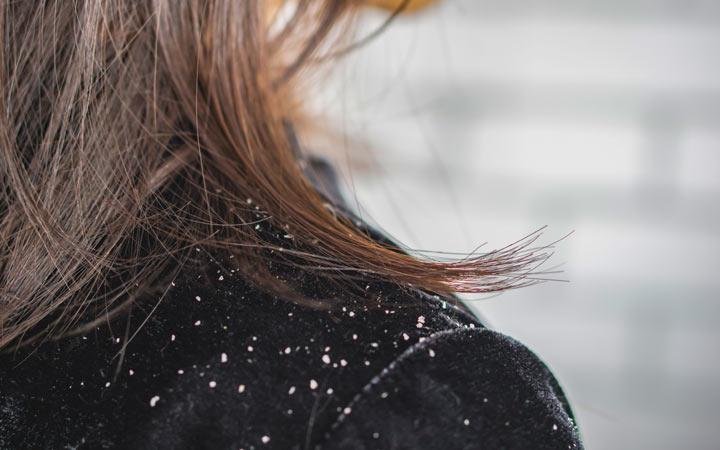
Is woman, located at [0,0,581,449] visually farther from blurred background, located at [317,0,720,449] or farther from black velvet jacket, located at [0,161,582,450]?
blurred background, located at [317,0,720,449]

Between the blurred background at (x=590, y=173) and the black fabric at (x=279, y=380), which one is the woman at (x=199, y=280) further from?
the blurred background at (x=590, y=173)

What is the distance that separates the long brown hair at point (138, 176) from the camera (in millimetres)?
406

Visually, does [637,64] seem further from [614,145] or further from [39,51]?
[39,51]

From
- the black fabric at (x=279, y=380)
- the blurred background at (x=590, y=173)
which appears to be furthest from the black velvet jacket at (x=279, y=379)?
the blurred background at (x=590, y=173)

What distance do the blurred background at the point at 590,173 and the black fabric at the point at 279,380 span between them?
1383 mm

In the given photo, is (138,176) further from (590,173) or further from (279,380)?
(590,173)

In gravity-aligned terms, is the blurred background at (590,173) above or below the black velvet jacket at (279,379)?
above

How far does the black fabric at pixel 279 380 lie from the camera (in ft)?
1.14

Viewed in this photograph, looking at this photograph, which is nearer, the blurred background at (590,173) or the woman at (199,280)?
the woman at (199,280)

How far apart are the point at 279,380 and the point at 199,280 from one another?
7cm

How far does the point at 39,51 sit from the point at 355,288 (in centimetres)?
22

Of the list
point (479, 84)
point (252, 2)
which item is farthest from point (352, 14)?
point (479, 84)

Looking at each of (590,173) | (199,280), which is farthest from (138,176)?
(590,173)

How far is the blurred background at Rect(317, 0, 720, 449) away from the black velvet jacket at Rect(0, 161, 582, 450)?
138 centimetres
